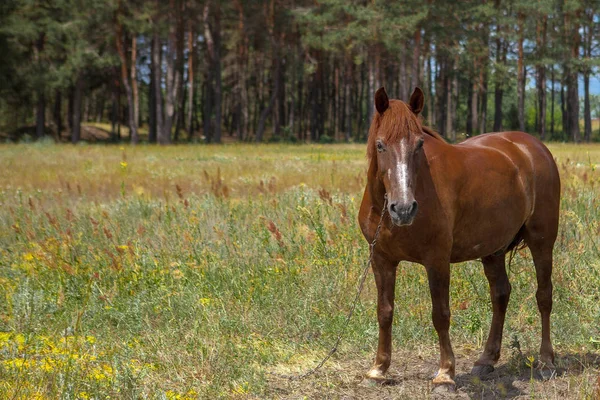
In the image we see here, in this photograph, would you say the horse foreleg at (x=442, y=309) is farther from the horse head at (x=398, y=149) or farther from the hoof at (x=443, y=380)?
the horse head at (x=398, y=149)

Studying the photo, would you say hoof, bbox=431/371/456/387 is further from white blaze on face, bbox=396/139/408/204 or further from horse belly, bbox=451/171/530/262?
white blaze on face, bbox=396/139/408/204

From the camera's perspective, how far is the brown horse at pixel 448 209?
14.5 feet

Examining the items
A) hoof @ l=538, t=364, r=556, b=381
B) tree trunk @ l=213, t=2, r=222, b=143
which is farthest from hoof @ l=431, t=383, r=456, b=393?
tree trunk @ l=213, t=2, r=222, b=143

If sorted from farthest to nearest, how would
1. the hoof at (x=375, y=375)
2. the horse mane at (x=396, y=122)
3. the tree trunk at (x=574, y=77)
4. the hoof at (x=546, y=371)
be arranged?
the tree trunk at (x=574, y=77)
the hoof at (x=546, y=371)
the hoof at (x=375, y=375)
the horse mane at (x=396, y=122)

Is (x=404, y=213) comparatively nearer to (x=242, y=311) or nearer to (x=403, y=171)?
(x=403, y=171)

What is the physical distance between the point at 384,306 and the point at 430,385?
2.05ft

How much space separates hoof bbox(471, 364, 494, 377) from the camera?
17.5 feet

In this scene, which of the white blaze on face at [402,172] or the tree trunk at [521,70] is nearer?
the white blaze on face at [402,172]

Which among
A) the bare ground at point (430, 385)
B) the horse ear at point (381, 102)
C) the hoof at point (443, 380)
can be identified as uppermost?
the horse ear at point (381, 102)

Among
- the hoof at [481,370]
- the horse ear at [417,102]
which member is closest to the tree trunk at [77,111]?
the hoof at [481,370]

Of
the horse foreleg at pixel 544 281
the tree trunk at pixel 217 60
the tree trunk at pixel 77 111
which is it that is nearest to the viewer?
the horse foreleg at pixel 544 281

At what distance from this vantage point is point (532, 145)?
583 cm

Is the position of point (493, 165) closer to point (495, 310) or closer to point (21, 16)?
point (495, 310)

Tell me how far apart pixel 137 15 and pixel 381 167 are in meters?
35.8
